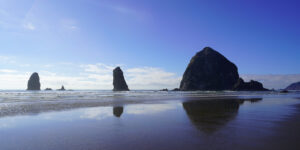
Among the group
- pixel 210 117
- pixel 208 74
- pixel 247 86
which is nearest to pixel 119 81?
pixel 208 74

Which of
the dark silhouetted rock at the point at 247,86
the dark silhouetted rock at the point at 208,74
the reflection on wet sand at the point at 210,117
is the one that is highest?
the dark silhouetted rock at the point at 208,74

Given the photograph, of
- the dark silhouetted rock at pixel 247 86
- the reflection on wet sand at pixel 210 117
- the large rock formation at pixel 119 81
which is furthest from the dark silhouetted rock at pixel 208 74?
the reflection on wet sand at pixel 210 117

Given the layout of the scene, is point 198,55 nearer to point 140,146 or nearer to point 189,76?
point 189,76

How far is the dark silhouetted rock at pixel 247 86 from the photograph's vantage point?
6117 inches

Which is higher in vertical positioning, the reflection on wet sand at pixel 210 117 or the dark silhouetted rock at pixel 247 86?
the dark silhouetted rock at pixel 247 86

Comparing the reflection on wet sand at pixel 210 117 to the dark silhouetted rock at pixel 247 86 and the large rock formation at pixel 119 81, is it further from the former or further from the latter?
the large rock formation at pixel 119 81

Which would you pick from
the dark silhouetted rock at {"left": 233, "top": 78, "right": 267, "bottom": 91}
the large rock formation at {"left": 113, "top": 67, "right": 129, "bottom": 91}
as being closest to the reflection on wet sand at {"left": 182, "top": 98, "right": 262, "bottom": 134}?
the dark silhouetted rock at {"left": 233, "top": 78, "right": 267, "bottom": 91}

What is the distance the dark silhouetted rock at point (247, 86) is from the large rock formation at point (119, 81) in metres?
103

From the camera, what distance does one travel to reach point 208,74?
604 ft

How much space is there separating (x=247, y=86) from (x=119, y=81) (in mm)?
117765

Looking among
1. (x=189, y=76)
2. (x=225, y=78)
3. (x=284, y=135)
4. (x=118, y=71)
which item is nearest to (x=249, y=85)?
(x=225, y=78)

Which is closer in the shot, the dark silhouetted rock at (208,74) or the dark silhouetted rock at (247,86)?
the dark silhouetted rock at (247,86)

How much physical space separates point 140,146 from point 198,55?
19909 centimetres

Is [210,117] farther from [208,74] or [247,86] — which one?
[208,74]
